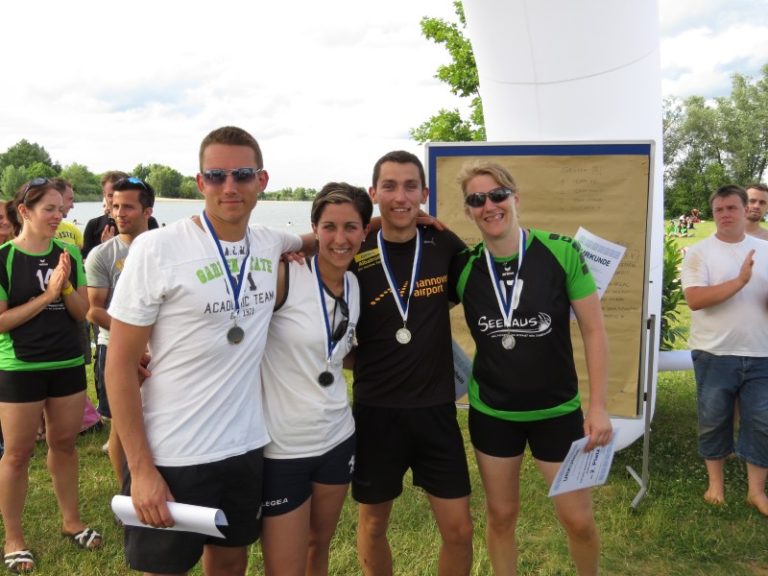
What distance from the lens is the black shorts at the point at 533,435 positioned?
2.41 m

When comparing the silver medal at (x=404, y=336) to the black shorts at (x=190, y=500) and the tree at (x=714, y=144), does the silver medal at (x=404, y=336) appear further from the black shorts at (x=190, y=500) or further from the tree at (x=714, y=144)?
the tree at (x=714, y=144)

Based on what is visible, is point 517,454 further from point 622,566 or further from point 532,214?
point 532,214

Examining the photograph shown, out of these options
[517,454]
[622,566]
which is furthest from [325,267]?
[622,566]

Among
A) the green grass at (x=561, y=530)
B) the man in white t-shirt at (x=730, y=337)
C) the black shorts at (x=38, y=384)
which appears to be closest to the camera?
the black shorts at (x=38, y=384)

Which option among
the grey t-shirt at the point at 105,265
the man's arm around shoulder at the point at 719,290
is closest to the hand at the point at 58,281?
the grey t-shirt at the point at 105,265

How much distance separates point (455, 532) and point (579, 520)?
531mm

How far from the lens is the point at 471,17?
447 centimetres

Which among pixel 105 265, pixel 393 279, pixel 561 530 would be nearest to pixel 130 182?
pixel 105 265

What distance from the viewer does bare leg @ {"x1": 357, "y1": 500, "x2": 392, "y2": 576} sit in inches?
99.7

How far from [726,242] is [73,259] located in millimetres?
4204

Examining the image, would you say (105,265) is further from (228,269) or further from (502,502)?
(502,502)

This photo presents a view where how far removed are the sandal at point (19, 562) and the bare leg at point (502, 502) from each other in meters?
2.48

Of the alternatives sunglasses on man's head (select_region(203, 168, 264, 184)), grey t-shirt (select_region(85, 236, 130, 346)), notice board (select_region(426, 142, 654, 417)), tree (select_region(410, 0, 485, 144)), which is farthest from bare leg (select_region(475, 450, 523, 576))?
tree (select_region(410, 0, 485, 144))

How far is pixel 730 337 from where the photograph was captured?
384 centimetres
